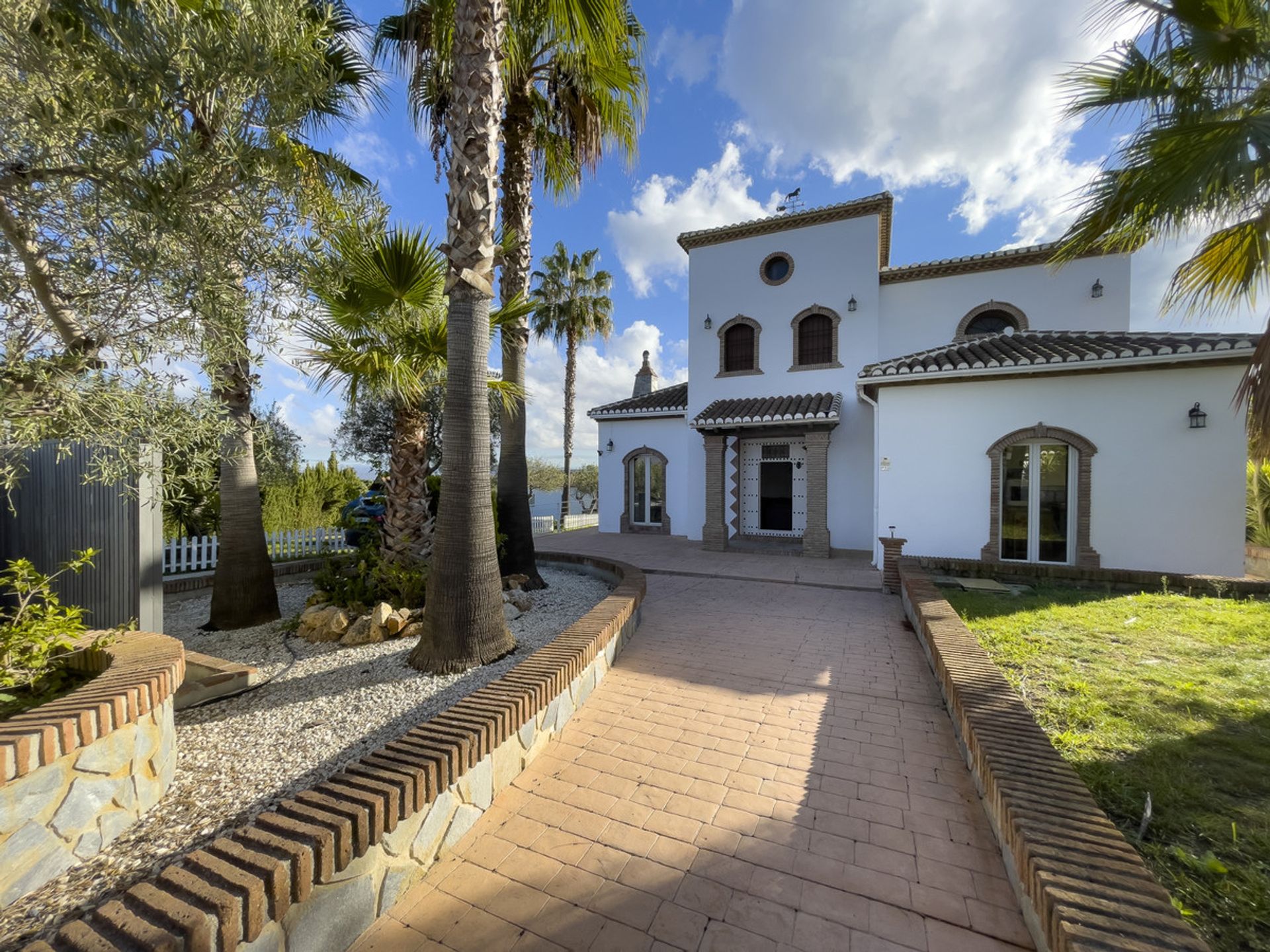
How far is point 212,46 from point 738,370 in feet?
44.5

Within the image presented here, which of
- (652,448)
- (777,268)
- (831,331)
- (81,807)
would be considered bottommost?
(81,807)

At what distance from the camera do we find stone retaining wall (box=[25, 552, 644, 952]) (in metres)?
1.72

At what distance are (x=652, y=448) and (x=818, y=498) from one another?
19.9ft

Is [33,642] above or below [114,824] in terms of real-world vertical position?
above

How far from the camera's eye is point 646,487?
17922 mm

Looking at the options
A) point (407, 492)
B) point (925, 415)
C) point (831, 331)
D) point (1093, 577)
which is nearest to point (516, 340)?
point (407, 492)

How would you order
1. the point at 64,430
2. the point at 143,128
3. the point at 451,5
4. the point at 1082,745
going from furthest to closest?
the point at 451,5 → the point at 1082,745 → the point at 64,430 → the point at 143,128

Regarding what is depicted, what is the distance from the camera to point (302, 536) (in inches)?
446

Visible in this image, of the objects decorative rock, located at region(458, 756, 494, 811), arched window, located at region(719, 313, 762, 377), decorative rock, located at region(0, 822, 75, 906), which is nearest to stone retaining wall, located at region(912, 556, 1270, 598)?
arched window, located at region(719, 313, 762, 377)

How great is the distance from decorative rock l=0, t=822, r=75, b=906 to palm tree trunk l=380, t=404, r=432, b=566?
4.41 m

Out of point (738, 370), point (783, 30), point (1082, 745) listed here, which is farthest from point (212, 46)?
point (738, 370)

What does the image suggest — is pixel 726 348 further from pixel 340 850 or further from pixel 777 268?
pixel 340 850

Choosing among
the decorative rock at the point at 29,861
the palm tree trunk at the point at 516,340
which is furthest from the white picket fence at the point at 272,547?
the decorative rock at the point at 29,861

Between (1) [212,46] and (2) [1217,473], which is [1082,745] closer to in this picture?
(1) [212,46]
